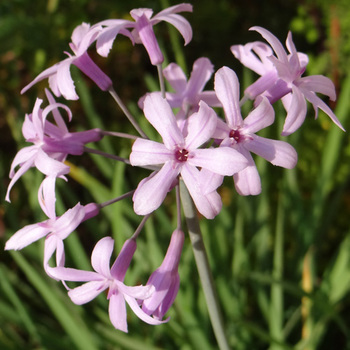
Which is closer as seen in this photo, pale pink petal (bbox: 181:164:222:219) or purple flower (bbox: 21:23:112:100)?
pale pink petal (bbox: 181:164:222:219)

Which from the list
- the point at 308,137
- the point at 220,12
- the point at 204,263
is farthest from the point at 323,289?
the point at 220,12

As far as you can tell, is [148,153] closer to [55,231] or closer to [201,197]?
[201,197]

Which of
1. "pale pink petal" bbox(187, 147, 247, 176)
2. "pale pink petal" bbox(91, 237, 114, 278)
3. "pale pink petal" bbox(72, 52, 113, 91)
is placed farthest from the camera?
"pale pink petal" bbox(72, 52, 113, 91)

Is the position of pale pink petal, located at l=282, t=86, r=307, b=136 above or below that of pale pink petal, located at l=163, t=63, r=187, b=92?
below

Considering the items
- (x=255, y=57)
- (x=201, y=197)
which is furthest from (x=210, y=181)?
(x=255, y=57)

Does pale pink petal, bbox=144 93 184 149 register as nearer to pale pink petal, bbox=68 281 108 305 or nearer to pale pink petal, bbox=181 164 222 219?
pale pink petal, bbox=181 164 222 219

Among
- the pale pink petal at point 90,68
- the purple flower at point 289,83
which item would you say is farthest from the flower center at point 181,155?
the pale pink petal at point 90,68

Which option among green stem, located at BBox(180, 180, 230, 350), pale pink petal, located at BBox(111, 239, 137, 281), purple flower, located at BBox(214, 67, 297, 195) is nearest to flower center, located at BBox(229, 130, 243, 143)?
purple flower, located at BBox(214, 67, 297, 195)
